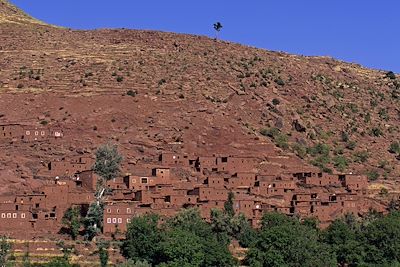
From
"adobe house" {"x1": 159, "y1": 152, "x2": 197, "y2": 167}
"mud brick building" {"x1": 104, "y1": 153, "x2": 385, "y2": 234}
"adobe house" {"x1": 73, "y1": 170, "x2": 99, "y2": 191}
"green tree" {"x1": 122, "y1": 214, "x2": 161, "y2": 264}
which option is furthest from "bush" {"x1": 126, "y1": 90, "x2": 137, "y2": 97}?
"green tree" {"x1": 122, "y1": 214, "x2": 161, "y2": 264}

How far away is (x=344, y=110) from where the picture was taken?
92812mm

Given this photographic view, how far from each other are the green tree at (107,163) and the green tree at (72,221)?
4.06 meters

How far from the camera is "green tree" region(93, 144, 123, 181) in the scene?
6812 centimetres

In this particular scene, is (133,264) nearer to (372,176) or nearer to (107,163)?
(107,163)

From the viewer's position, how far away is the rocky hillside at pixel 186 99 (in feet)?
254

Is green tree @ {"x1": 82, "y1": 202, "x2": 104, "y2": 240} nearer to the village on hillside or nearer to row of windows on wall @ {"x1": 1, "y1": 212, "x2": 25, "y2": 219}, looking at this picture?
the village on hillside

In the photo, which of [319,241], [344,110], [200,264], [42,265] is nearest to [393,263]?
[319,241]

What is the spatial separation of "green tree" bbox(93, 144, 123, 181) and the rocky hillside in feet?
13.6

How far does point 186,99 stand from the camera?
3322 inches

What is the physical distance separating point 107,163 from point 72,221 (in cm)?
587

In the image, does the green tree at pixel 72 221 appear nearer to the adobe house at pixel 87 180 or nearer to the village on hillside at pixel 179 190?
the village on hillside at pixel 179 190

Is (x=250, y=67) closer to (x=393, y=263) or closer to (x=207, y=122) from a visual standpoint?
(x=207, y=122)

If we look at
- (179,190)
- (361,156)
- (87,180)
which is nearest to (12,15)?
(361,156)

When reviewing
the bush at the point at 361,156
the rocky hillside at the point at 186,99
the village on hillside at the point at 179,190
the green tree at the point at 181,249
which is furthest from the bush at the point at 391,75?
the green tree at the point at 181,249
